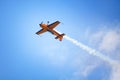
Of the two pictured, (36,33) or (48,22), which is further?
(36,33)

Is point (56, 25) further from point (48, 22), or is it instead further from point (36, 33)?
point (36, 33)

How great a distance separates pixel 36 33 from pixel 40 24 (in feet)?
25.8

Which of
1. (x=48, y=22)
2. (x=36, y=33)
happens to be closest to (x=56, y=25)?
(x=48, y=22)

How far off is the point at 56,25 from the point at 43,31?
747 cm

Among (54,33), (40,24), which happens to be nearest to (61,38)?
(54,33)

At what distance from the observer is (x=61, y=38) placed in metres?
126

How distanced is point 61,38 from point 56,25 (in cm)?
821

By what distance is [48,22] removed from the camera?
119938 millimetres

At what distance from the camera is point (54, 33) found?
124 m

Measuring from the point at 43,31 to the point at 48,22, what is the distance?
21.6 ft

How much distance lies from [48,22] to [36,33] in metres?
10.9

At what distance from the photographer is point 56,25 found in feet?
396

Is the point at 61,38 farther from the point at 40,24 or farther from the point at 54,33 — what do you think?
the point at 40,24
